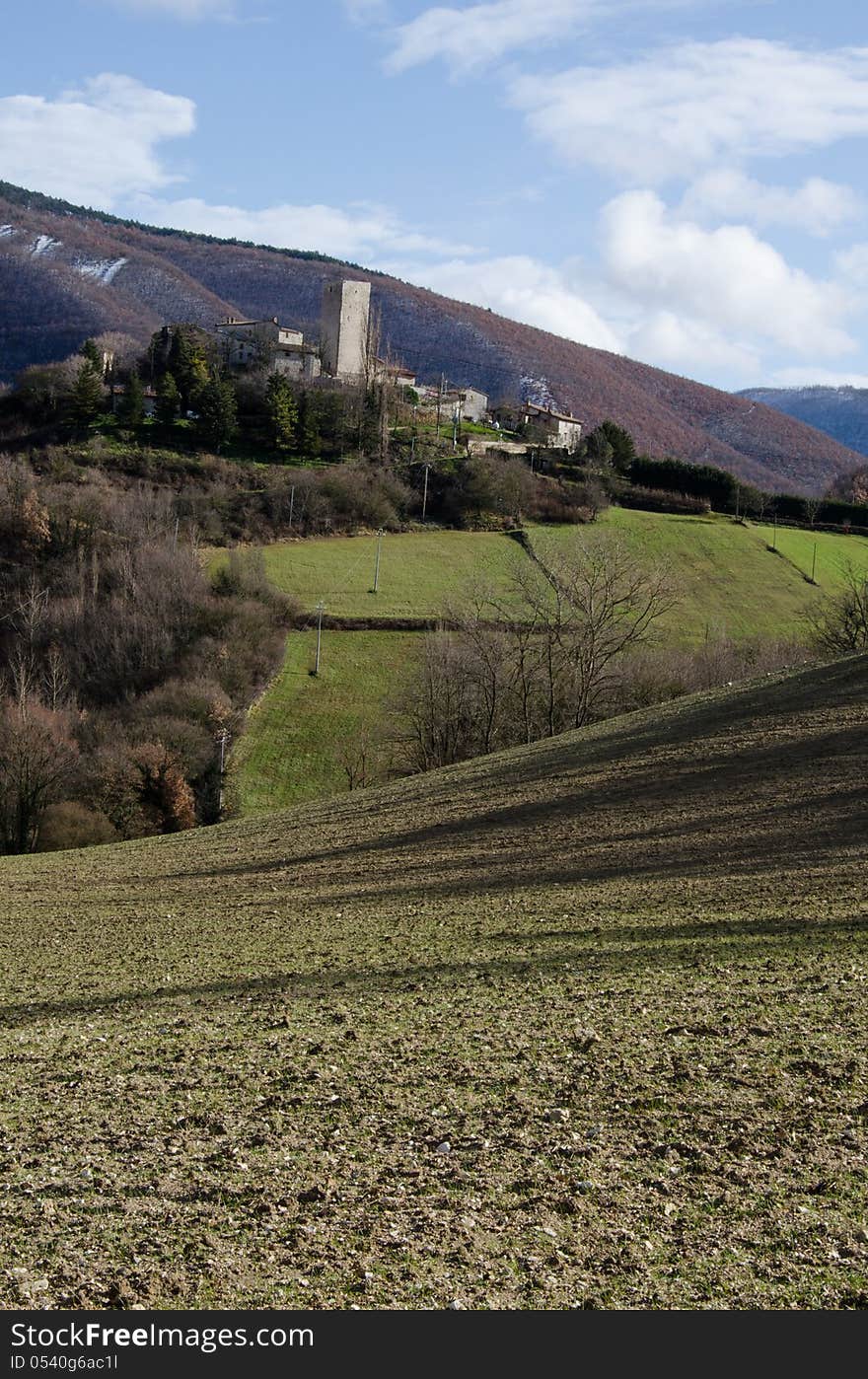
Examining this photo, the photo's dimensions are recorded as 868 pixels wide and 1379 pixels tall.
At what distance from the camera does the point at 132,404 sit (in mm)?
105812

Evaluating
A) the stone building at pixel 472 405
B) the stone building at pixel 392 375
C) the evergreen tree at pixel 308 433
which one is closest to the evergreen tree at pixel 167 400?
the evergreen tree at pixel 308 433

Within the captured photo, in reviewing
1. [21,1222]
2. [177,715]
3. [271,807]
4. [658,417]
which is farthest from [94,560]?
→ [658,417]

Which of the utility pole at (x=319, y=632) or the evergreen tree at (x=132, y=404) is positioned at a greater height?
the evergreen tree at (x=132, y=404)

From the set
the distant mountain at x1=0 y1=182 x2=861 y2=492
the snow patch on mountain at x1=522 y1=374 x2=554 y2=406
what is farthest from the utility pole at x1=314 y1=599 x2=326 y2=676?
the snow patch on mountain at x1=522 y1=374 x2=554 y2=406

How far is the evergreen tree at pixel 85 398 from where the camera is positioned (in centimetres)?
10569

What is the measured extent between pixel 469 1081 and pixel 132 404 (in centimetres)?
10367

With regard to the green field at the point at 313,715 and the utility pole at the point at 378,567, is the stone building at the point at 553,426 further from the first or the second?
the green field at the point at 313,715

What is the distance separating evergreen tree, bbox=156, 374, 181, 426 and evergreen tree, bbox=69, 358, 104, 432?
5342 millimetres

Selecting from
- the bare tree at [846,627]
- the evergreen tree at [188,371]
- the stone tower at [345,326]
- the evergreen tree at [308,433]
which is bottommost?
the bare tree at [846,627]

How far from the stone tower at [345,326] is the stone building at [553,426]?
20102 mm

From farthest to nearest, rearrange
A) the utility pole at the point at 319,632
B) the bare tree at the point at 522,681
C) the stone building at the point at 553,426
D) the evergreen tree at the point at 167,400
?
1. the stone building at the point at 553,426
2. the evergreen tree at the point at 167,400
3. the utility pole at the point at 319,632
4. the bare tree at the point at 522,681

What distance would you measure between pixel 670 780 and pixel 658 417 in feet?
551

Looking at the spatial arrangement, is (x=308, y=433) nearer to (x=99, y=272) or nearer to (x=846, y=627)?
(x=846, y=627)

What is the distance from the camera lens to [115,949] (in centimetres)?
1669
